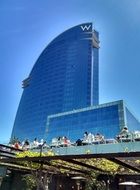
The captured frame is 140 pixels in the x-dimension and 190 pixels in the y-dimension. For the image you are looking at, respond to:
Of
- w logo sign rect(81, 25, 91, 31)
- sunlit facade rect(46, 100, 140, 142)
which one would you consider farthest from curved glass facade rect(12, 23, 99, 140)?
sunlit facade rect(46, 100, 140, 142)

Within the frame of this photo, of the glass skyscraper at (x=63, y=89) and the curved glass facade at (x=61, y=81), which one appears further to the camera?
the curved glass facade at (x=61, y=81)

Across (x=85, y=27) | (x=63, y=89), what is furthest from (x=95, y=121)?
(x=85, y=27)

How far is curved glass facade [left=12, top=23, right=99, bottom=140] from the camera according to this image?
10106 cm

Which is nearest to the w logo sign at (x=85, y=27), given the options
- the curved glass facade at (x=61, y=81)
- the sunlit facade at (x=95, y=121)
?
the curved glass facade at (x=61, y=81)

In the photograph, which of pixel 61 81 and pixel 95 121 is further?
pixel 61 81

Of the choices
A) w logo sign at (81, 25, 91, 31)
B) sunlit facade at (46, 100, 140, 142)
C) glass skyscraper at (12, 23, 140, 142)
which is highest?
w logo sign at (81, 25, 91, 31)

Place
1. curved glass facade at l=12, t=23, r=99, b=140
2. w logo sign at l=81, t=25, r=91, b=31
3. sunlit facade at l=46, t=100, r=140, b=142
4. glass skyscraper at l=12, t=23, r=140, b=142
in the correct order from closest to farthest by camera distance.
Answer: sunlit facade at l=46, t=100, r=140, b=142 < glass skyscraper at l=12, t=23, r=140, b=142 < curved glass facade at l=12, t=23, r=99, b=140 < w logo sign at l=81, t=25, r=91, b=31

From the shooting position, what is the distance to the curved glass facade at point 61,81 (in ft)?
332

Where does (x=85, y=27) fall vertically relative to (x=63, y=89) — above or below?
above

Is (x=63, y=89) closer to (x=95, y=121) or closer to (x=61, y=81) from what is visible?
(x=61, y=81)

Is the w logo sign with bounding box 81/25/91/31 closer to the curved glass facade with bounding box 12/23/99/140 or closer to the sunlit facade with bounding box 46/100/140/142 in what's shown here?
the curved glass facade with bounding box 12/23/99/140

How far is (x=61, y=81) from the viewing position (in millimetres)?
109000

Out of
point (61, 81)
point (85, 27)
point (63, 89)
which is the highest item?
point (85, 27)

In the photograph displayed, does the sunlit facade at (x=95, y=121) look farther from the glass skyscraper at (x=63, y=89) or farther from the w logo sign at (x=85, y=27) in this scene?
the w logo sign at (x=85, y=27)
